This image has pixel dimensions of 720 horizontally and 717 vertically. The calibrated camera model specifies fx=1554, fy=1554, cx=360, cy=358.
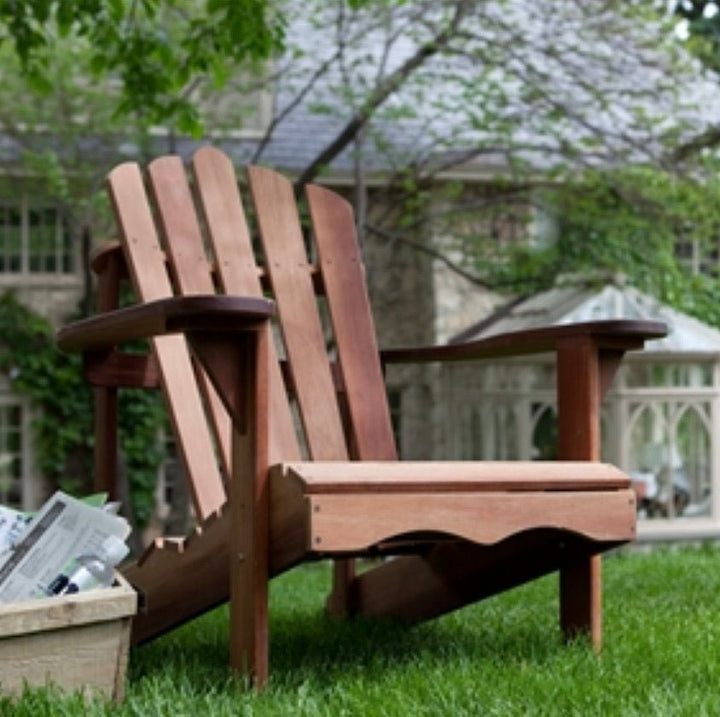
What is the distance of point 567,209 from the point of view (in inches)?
412

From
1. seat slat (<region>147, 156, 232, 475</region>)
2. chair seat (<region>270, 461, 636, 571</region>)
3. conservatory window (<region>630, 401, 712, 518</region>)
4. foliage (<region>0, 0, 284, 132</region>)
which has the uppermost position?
foliage (<region>0, 0, 284, 132</region>)

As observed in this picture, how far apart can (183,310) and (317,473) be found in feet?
1.26

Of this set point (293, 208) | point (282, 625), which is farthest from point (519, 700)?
point (293, 208)

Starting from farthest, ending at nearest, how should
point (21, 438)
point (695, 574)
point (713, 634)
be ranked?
point (21, 438), point (695, 574), point (713, 634)

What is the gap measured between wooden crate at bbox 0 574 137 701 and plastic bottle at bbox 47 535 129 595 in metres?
0.04

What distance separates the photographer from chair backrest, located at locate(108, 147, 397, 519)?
377 centimetres

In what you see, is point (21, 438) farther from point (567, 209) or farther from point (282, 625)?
point (282, 625)

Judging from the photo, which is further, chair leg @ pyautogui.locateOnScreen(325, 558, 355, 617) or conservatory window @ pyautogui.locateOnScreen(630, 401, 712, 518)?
conservatory window @ pyautogui.locateOnScreen(630, 401, 712, 518)

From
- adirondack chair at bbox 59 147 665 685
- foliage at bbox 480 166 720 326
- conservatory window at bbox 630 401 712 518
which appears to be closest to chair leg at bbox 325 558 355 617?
adirondack chair at bbox 59 147 665 685

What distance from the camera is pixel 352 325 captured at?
13.3 feet

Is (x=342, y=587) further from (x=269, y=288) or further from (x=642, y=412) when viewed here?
(x=642, y=412)

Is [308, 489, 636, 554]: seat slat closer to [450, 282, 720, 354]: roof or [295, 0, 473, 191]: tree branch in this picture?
[450, 282, 720, 354]: roof

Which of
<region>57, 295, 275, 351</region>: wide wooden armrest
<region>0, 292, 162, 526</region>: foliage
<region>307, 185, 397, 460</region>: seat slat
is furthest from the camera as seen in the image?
<region>0, 292, 162, 526</region>: foliage

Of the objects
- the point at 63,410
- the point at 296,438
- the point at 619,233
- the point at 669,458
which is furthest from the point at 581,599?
the point at 63,410
